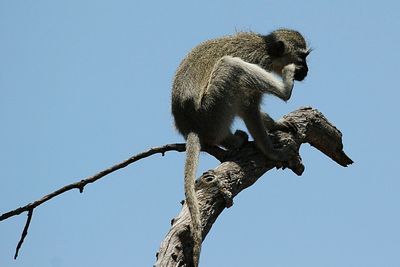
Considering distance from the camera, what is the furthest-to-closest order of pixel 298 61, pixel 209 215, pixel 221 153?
pixel 298 61 → pixel 221 153 → pixel 209 215

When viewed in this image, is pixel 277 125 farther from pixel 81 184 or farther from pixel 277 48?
pixel 81 184

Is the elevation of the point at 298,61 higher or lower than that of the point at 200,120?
higher

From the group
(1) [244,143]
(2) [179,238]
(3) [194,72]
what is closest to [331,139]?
(1) [244,143]

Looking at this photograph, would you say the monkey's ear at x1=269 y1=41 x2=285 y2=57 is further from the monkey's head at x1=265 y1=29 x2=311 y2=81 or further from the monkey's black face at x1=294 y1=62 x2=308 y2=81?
the monkey's black face at x1=294 y1=62 x2=308 y2=81

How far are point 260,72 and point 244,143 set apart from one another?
1023 mm

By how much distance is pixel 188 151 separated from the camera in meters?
8.91

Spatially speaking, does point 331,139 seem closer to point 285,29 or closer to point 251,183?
point 251,183

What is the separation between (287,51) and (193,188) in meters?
4.23

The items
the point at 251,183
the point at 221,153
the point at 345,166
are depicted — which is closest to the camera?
the point at 251,183

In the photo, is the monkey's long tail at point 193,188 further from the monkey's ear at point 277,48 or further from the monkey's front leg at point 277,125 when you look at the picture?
the monkey's ear at point 277,48

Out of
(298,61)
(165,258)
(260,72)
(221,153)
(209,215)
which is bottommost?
(165,258)

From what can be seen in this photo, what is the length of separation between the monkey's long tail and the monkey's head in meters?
2.44

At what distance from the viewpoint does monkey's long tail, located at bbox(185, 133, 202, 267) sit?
268 inches

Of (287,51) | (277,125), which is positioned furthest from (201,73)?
(287,51)
